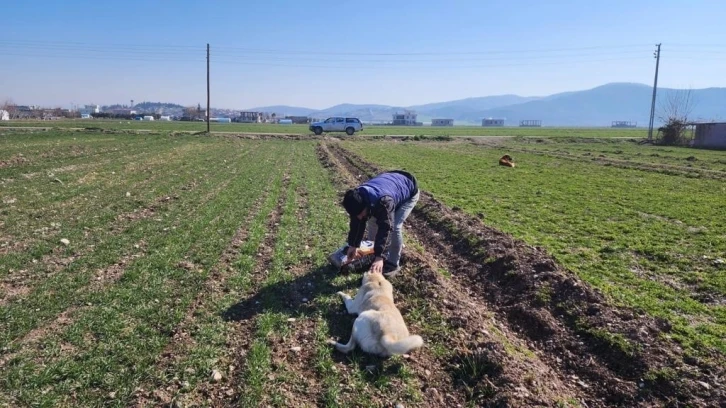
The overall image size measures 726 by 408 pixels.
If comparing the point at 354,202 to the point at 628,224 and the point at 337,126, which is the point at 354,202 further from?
the point at 337,126

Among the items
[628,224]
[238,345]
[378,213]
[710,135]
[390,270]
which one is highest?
[710,135]

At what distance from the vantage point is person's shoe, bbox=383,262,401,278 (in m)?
8.06

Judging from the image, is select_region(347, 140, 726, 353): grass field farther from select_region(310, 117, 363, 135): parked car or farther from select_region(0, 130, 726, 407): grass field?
select_region(310, 117, 363, 135): parked car

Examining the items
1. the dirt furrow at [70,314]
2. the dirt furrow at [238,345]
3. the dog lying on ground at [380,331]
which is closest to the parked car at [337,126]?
the dirt furrow at [238,345]

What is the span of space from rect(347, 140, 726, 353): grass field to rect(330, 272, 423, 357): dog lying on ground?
145 inches

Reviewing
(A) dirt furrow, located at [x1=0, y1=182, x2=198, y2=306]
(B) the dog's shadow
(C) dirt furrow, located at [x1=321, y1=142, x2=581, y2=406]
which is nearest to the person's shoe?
(B) the dog's shadow

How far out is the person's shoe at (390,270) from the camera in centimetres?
806

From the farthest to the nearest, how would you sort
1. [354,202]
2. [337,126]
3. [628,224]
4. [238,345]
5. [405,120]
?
[405,120]
[337,126]
[628,224]
[354,202]
[238,345]

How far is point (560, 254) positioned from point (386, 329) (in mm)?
5863

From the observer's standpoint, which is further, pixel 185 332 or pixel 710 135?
pixel 710 135

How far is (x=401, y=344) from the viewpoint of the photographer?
5031 mm

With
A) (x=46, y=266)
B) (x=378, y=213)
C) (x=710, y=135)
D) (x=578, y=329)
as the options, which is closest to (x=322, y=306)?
(x=378, y=213)

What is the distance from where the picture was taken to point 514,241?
9.90 metres

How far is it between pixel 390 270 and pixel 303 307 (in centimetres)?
193
